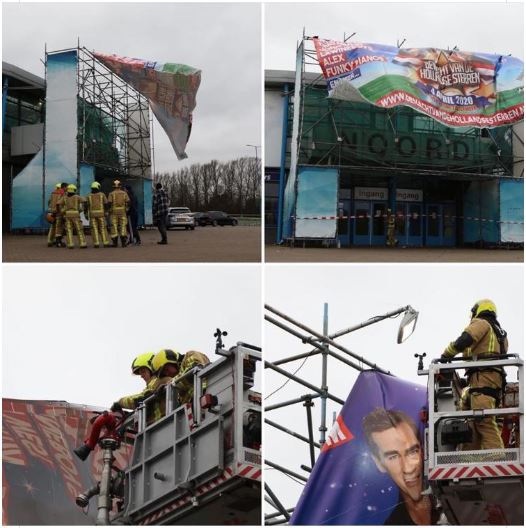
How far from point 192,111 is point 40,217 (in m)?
5.08

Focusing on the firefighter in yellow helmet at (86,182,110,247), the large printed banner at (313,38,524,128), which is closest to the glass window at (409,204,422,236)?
the large printed banner at (313,38,524,128)

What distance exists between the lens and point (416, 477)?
6.65 meters

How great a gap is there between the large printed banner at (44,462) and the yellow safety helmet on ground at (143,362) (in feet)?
7.26

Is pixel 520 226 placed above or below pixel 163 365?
above

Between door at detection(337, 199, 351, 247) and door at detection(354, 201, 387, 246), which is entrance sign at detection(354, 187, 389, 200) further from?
door at detection(337, 199, 351, 247)

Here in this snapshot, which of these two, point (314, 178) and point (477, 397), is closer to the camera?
point (477, 397)

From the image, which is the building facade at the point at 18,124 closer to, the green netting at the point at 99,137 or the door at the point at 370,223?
the green netting at the point at 99,137

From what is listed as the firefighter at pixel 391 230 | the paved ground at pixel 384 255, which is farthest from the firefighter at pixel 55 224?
the firefighter at pixel 391 230

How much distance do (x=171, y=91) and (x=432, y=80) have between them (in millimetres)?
4676

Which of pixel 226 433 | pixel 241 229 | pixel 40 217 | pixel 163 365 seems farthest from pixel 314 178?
pixel 226 433

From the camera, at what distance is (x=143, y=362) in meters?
6.76

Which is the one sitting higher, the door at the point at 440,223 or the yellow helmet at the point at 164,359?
the door at the point at 440,223

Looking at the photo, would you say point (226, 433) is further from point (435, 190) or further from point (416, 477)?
point (435, 190)

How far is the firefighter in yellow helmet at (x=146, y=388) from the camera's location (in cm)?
652
